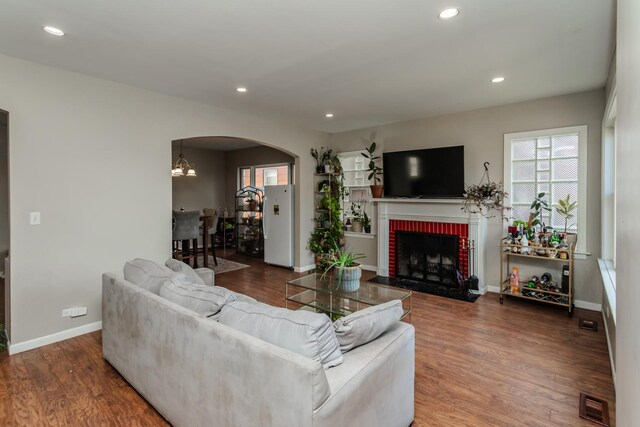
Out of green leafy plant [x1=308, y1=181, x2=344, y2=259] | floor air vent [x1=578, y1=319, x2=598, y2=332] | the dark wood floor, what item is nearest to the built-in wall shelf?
green leafy plant [x1=308, y1=181, x2=344, y2=259]

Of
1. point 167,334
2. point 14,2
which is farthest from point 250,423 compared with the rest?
point 14,2

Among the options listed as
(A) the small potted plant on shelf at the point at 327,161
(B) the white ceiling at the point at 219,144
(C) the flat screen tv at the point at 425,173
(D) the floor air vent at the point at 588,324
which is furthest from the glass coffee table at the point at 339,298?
(B) the white ceiling at the point at 219,144

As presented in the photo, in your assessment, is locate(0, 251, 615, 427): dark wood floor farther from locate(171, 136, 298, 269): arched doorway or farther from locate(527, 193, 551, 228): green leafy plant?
locate(171, 136, 298, 269): arched doorway

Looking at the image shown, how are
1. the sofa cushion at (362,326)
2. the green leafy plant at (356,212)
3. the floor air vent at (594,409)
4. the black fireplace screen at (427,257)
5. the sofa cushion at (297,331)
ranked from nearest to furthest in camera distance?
the sofa cushion at (297,331), the sofa cushion at (362,326), the floor air vent at (594,409), the black fireplace screen at (427,257), the green leafy plant at (356,212)

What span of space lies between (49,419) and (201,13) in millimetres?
2754

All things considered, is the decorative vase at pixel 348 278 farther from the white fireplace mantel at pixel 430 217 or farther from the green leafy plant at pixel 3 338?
the green leafy plant at pixel 3 338

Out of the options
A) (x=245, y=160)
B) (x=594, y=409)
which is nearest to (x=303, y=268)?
(x=245, y=160)

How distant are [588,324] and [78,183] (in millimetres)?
5419

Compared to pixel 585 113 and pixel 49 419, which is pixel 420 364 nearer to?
pixel 49 419

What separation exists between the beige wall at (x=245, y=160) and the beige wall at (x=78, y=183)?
11.6 ft

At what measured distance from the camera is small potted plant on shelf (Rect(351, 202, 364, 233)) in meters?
6.04

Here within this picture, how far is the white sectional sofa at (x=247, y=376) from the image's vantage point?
129 centimetres

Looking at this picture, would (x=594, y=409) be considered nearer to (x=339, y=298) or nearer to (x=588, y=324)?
(x=588, y=324)

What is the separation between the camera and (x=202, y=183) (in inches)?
333
